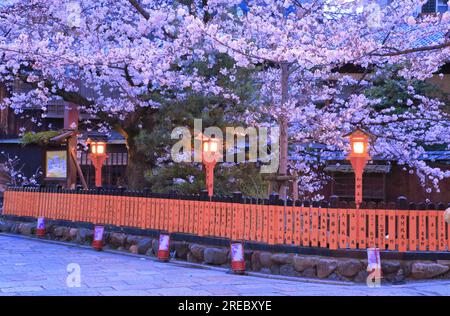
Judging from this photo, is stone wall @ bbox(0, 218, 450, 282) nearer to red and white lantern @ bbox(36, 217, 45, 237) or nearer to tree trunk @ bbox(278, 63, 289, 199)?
tree trunk @ bbox(278, 63, 289, 199)

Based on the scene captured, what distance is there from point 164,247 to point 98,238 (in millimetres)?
2768

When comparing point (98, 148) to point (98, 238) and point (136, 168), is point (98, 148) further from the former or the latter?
point (98, 238)

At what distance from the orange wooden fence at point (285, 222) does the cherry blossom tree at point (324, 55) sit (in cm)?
295

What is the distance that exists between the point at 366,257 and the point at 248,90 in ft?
21.8

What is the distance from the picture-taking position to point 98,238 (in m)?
14.2

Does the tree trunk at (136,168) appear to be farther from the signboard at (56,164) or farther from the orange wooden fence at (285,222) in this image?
the signboard at (56,164)

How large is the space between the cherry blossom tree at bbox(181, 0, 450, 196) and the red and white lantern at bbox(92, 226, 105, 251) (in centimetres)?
516

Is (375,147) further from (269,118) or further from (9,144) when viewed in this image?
(9,144)

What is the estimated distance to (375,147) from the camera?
17.4m

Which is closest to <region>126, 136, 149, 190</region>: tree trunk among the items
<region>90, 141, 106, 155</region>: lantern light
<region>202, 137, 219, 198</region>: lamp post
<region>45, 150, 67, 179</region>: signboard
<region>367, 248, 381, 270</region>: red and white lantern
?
<region>90, 141, 106, 155</region>: lantern light

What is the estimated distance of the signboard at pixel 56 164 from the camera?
58.9ft

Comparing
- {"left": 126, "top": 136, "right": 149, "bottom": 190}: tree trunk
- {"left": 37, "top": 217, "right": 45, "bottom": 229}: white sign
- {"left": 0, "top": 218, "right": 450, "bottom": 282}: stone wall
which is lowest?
{"left": 0, "top": 218, "right": 450, "bottom": 282}: stone wall

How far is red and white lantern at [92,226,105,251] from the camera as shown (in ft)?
46.3

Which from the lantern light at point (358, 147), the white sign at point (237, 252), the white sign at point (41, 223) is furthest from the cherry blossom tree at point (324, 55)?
the white sign at point (41, 223)
